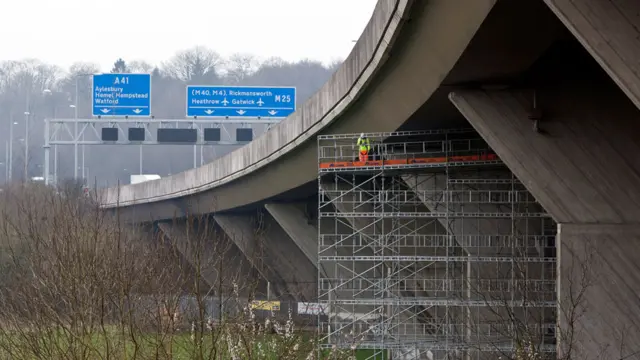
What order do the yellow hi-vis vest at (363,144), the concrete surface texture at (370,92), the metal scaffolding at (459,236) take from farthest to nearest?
1. the yellow hi-vis vest at (363,144)
2. the metal scaffolding at (459,236)
3. the concrete surface texture at (370,92)

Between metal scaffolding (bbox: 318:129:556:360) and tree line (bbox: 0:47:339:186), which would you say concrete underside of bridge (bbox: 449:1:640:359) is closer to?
metal scaffolding (bbox: 318:129:556:360)

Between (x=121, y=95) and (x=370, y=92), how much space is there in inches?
1128

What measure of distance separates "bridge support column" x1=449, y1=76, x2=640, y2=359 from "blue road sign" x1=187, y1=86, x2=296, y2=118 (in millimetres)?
29590

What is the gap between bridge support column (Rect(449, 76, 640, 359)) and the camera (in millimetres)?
14820

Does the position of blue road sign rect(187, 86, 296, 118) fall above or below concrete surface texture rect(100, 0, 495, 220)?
above

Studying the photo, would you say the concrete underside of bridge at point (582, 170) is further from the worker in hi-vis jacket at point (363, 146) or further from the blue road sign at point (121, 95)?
the blue road sign at point (121, 95)

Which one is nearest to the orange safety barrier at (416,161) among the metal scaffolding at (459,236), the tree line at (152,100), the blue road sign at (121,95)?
the metal scaffolding at (459,236)

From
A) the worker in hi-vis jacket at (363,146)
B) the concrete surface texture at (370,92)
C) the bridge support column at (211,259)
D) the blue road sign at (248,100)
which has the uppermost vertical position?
the blue road sign at (248,100)

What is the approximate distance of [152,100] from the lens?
388 ft

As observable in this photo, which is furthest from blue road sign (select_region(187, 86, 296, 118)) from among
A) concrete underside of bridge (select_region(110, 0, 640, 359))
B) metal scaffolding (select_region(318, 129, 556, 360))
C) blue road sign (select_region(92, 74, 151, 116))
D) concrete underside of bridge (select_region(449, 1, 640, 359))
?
concrete underside of bridge (select_region(449, 1, 640, 359))

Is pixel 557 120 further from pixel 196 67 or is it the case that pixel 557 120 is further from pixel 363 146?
pixel 196 67

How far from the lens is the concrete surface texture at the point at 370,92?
47.5ft

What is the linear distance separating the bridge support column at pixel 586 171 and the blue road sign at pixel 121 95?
32051 mm

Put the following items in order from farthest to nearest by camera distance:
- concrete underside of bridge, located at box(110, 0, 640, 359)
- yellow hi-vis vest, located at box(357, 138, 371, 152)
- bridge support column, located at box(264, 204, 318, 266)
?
bridge support column, located at box(264, 204, 318, 266) < yellow hi-vis vest, located at box(357, 138, 371, 152) < concrete underside of bridge, located at box(110, 0, 640, 359)
